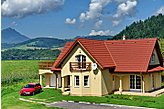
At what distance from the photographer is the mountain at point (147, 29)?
77.2 m

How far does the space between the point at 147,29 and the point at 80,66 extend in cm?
6961

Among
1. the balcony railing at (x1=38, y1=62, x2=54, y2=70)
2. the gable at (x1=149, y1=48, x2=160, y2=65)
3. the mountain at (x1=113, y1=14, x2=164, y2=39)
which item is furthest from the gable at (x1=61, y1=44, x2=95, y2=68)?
the mountain at (x1=113, y1=14, x2=164, y2=39)

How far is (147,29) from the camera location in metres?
83.4

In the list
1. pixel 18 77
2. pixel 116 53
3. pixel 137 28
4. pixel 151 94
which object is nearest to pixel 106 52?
pixel 116 53

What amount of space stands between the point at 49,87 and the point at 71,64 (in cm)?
362

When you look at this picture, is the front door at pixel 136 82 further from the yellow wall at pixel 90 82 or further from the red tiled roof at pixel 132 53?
the yellow wall at pixel 90 82

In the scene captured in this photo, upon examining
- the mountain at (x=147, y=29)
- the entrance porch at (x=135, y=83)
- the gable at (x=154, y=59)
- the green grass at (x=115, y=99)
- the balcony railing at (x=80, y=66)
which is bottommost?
the green grass at (x=115, y=99)

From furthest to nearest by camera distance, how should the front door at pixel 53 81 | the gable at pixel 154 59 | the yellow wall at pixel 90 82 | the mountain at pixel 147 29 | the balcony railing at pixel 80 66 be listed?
the mountain at pixel 147 29
the front door at pixel 53 81
the gable at pixel 154 59
the balcony railing at pixel 80 66
the yellow wall at pixel 90 82

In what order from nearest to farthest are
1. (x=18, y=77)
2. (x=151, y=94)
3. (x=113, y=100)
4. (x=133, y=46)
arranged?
(x=113, y=100)
(x=151, y=94)
(x=133, y=46)
(x=18, y=77)

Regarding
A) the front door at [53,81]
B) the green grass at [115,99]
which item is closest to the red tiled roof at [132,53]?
the green grass at [115,99]

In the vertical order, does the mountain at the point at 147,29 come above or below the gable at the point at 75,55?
above

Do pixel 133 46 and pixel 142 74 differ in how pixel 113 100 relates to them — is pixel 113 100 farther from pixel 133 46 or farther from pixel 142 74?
pixel 133 46

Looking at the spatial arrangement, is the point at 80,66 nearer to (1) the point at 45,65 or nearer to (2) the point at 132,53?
(2) the point at 132,53

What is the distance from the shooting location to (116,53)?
1789 centimetres
